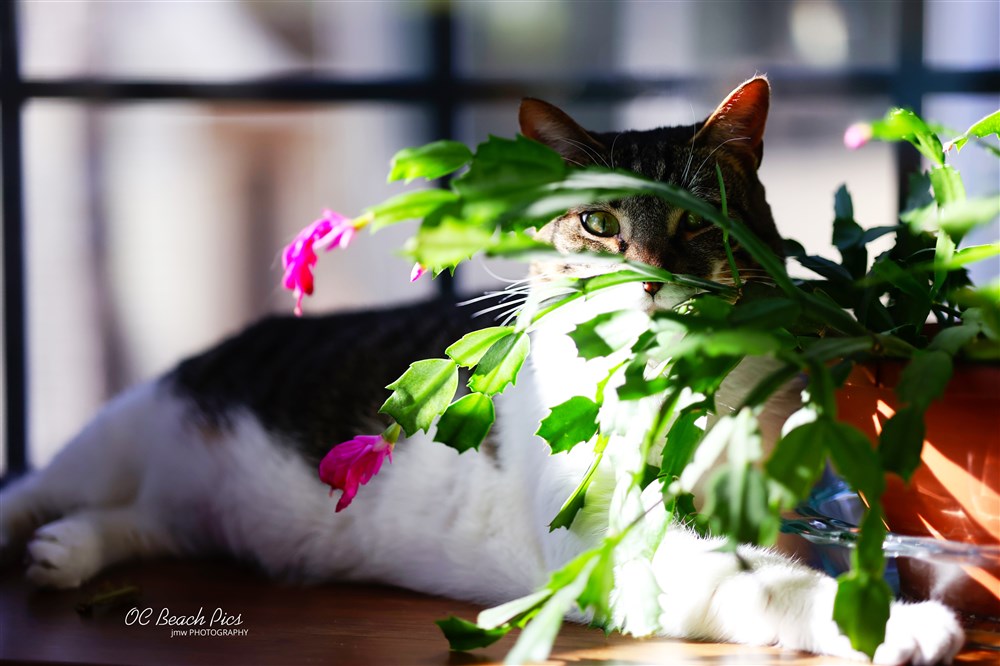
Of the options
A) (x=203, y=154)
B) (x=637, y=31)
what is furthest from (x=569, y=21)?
(x=203, y=154)

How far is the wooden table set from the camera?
864 millimetres

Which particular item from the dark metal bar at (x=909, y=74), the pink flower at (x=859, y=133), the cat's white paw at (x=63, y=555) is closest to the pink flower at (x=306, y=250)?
the pink flower at (x=859, y=133)

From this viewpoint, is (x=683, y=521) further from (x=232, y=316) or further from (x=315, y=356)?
(x=232, y=316)

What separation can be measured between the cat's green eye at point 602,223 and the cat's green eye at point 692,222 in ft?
0.29

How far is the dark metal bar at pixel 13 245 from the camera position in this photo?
1.92 metres

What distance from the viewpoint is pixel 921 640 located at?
74 centimetres

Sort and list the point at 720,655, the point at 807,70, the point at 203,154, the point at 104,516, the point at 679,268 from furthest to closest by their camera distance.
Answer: the point at 203,154
the point at 807,70
the point at 104,516
the point at 679,268
the point at 720,655

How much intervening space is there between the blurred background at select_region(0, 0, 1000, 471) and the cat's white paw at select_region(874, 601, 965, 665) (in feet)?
3.95

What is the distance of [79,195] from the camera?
1.96 m

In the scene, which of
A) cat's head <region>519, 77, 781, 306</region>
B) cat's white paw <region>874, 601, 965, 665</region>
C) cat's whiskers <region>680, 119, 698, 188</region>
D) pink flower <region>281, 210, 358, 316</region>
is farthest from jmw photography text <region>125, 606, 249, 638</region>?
cat's whiskers <region>680, 119, 698, 188</region>

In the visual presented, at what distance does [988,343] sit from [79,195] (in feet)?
6.38

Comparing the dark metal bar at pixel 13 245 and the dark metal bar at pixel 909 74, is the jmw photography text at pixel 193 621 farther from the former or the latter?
the dark metal bar at pixel 909 74

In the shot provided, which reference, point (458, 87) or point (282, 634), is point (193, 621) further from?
point (458, 87)

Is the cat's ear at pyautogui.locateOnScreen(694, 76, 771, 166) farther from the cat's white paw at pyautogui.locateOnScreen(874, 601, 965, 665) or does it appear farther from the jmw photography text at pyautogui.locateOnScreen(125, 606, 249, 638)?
the jmw photography text at pyautogui.locateOnScreen(125, 606, 249, 638)
